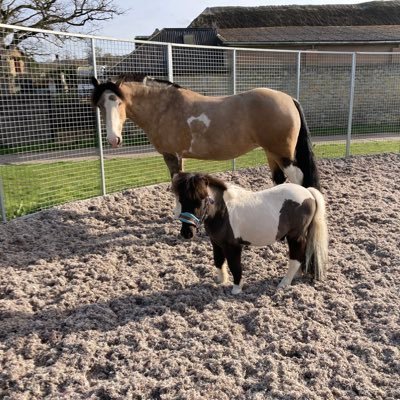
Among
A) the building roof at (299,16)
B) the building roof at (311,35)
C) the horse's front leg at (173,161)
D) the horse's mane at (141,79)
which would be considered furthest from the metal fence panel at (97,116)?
the building roof at (299,16)

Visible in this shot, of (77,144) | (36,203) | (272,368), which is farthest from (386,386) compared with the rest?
(77,144)

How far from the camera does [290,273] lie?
3.35 metres

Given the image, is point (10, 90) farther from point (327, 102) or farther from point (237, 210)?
point (327, 102)

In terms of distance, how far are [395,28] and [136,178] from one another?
21.4 m

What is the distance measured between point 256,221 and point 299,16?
2631 cm

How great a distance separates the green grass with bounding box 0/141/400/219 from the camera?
591 cm

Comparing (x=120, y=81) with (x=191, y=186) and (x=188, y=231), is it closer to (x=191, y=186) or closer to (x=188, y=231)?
(x=191, y=186)

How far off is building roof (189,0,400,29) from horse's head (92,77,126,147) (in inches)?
860

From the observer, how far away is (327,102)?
11562 millimetres

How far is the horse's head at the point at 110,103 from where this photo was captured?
4.38 meters

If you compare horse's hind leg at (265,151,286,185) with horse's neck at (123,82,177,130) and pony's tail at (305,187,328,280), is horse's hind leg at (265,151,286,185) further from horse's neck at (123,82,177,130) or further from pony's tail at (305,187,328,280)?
pony's tail at (305,187,328,280)

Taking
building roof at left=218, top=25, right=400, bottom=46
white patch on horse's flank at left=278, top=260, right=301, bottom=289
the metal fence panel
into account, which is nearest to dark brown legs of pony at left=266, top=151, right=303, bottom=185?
white patch on horse's flank at left=278, top=260, right=301, bottom=289

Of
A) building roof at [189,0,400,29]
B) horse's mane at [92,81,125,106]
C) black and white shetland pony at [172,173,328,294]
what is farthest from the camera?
building roof at [189,0,400,29]

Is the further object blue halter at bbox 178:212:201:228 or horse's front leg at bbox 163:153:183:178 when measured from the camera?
horse's front leg at bbox 163:153:183:178
